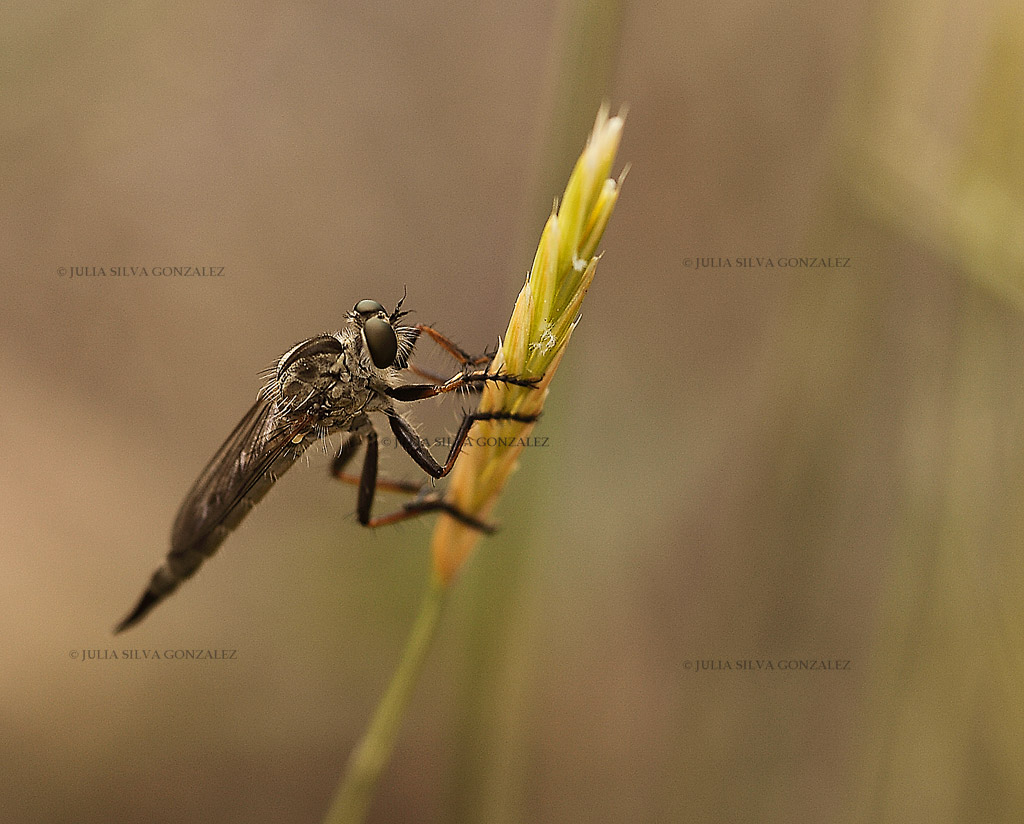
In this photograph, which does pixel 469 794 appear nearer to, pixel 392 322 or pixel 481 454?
pixel 481 454

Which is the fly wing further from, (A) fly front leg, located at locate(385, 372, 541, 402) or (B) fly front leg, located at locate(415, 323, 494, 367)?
(B) fly front leg, located at locate(415, 323, 494, 367)

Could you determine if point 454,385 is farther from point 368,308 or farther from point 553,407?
point 368,308

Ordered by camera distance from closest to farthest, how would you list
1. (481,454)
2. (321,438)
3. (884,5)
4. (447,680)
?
(481,454), (884,5), (321,438), (447,680)

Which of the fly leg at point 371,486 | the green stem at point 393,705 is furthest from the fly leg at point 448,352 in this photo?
the green stem at point 393,705

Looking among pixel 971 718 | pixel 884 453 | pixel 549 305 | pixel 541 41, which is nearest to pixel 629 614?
pixel 884 453

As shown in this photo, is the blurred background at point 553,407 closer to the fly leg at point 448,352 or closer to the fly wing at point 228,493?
the fly wing at point 228,493

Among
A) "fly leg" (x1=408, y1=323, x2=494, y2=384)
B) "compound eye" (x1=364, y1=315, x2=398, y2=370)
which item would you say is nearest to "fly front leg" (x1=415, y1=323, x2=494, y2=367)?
"fly leg" (x1=408, y1=323, x2=494, y2=384)

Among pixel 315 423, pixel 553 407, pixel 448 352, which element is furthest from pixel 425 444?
pixel 553 407
